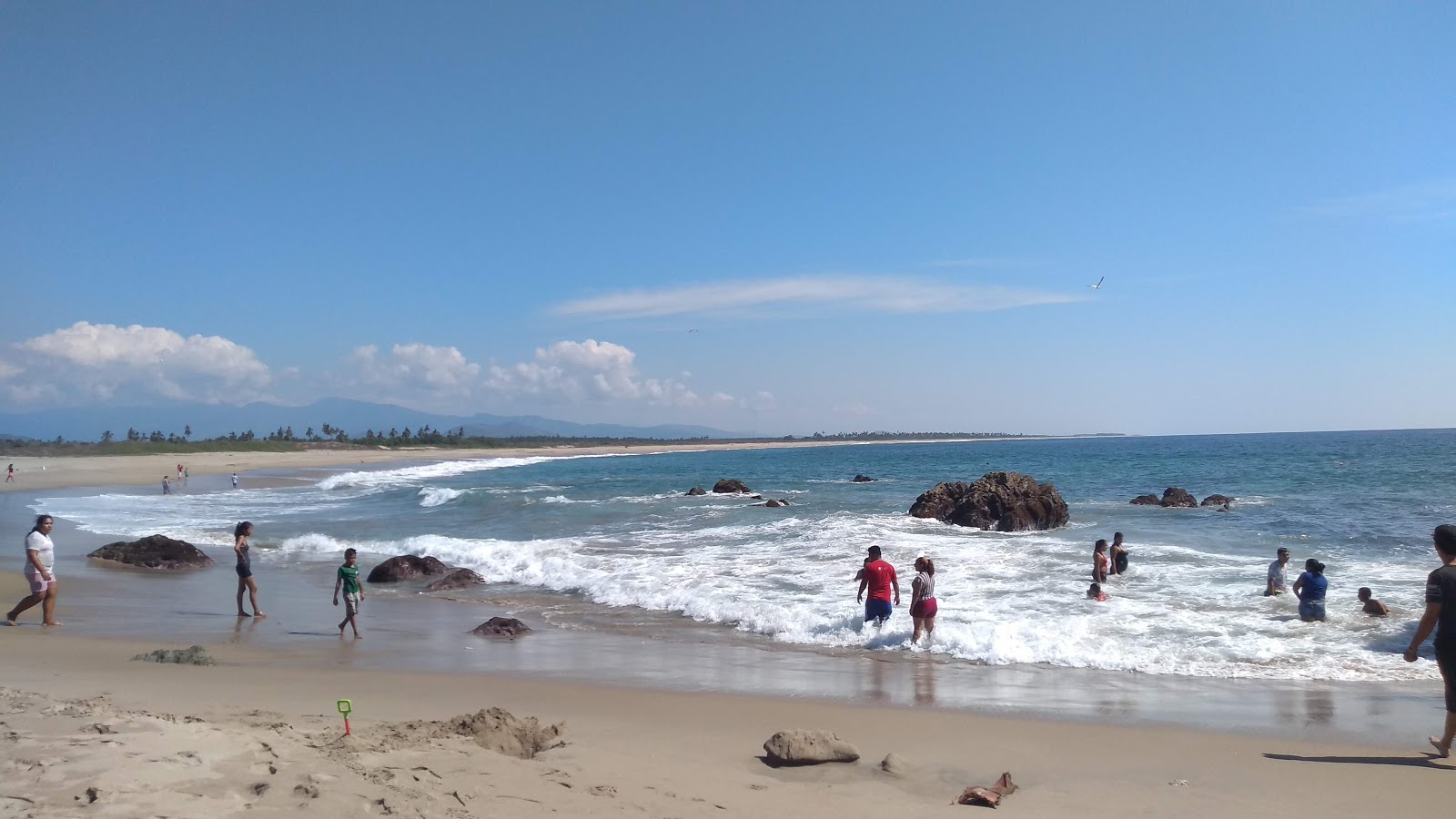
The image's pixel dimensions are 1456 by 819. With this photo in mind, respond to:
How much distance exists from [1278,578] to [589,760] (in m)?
12.3

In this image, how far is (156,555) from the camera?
60.0 ft

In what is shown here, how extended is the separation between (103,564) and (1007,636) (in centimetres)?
1825

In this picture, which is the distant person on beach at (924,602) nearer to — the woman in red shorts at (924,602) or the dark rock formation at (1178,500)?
the woman in red shorts at (924,602)

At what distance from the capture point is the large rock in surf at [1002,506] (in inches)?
960

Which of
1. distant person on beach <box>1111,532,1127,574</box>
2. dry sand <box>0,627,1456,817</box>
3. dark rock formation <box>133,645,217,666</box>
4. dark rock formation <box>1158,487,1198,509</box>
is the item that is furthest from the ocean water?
dark rock formation <box>133,645,217,666</box>

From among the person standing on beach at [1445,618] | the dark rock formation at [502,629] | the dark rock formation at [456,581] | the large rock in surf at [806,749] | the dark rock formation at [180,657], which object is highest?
the person standing on beach at [1445,618]

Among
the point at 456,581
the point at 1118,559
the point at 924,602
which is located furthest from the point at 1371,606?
the point at 456,581

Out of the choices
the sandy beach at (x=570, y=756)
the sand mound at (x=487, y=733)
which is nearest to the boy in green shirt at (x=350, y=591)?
the sandy beach at (x=570, y=756)

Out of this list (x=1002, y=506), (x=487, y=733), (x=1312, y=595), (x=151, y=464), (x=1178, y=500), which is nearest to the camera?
(x=487, y=733)

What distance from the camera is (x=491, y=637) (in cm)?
1162

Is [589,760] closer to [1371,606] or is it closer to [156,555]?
[1371,606]

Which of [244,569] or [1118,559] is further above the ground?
[244,569]

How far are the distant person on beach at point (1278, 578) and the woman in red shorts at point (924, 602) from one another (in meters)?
6.41

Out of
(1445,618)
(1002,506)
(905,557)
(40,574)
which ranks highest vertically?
(1445,618)
